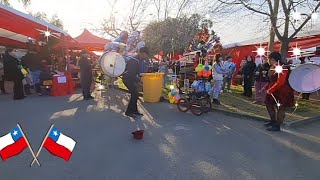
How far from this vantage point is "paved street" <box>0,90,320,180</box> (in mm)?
4762

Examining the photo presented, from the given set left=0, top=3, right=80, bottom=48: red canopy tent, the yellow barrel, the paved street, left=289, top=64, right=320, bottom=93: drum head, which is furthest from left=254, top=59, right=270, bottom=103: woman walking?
left=0, top=3, right=80, bottom=48: red canopy tent

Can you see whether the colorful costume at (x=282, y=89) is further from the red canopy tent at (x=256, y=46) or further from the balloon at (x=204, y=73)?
the red canopy tent at (x=256, y=46)

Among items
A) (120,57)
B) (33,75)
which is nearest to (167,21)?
(33,75)

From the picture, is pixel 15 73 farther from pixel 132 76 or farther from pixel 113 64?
pixel 132 76

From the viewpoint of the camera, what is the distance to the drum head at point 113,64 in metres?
10.5

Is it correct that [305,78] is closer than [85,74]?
Yes

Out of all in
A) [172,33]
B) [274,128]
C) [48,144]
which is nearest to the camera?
[48,144]

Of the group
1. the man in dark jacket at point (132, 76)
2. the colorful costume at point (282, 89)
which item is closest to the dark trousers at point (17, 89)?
the man in dark jacket at point (132, 76)

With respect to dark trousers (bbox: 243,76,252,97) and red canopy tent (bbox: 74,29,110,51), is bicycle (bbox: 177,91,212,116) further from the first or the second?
red canopy tent (bbox: 74,29,110,51)

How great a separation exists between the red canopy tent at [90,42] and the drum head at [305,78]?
15282 millimetres

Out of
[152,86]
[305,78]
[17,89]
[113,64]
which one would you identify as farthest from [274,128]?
[17,89]

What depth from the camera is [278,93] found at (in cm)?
728

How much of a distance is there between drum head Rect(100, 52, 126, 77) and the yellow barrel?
121 cm

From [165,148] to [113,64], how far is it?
5213 millimetres
